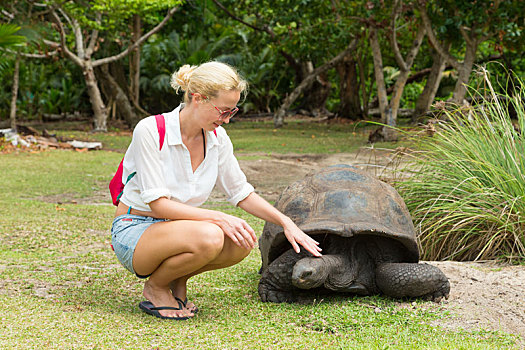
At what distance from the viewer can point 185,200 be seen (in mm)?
2963

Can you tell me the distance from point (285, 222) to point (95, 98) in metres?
14.2

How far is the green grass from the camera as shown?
254 cm

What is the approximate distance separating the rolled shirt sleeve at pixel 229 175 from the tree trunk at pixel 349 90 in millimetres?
17574

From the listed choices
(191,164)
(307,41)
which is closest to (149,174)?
(191,164)

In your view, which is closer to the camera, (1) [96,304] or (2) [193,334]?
(2) [193,334]

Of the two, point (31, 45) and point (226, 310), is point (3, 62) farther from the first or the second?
point (226, 310)

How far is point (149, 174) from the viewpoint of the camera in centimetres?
279

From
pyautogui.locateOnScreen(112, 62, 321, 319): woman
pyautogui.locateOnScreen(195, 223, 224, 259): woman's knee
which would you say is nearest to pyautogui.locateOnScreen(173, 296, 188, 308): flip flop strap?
pyautogui.locateOnScreen(112, 62, 321, 319): woman

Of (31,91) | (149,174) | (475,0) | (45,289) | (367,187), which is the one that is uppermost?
(475,0)

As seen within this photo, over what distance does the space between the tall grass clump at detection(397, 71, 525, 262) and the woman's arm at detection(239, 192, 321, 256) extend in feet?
4.50

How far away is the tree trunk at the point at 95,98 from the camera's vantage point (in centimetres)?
1591

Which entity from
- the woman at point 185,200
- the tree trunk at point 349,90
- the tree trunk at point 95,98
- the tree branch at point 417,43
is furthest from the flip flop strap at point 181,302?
the tree trunk at point 349,90

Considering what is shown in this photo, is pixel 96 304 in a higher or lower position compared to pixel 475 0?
lower

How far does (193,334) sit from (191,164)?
0.82 metres
